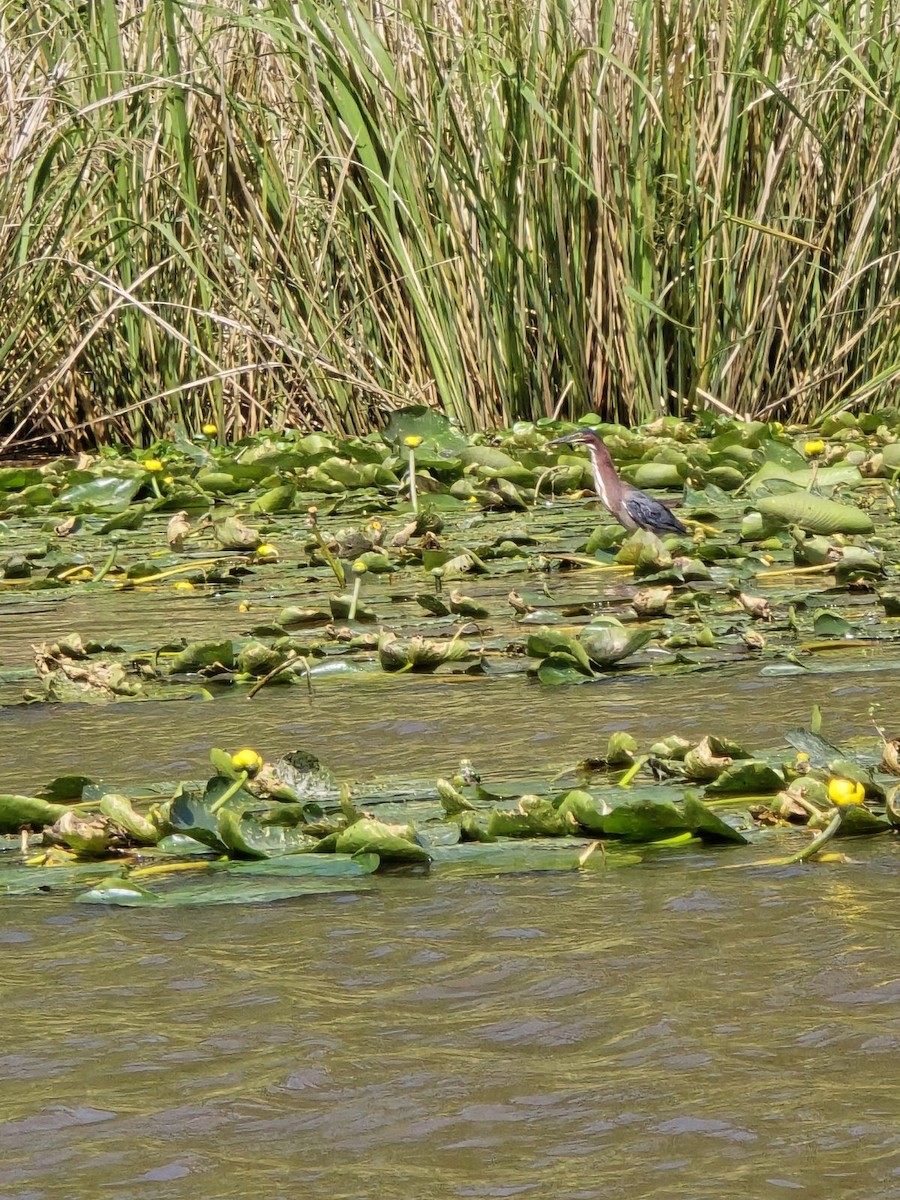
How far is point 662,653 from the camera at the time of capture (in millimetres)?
3100

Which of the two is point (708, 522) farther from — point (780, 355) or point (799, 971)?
point (799, 971)

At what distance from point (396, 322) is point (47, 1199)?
18.9ft

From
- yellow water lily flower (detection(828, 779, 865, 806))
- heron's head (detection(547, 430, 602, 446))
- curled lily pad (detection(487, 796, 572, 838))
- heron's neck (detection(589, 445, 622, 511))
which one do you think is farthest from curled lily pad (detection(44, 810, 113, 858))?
heron's head (detection(547, 430, 602, 446))

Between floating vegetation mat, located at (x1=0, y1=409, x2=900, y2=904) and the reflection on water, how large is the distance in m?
0.13

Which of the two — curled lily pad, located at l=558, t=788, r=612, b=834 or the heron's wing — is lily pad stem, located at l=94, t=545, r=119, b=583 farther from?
curled lily pad, located at l=558, t=788, r=612, b=834

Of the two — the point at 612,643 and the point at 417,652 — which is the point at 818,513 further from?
the point at 417,652

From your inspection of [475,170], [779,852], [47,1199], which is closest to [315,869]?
[779,852]

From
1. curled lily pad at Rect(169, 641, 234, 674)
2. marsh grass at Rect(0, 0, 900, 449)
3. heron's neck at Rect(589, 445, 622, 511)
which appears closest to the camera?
curled lily pad at Rect(169, 641, 234, 674)

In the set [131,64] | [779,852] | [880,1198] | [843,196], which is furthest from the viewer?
[131,64]

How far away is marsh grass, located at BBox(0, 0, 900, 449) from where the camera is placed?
6137 millimetres

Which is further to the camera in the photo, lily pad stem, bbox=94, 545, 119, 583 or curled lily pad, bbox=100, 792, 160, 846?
lily pad stem, bbox=94, 545, 119, 583

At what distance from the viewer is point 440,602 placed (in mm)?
3564

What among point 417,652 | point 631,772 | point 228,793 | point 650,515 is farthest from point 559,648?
point 650,515

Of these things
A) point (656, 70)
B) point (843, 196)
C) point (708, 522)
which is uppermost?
point (656, 70)
